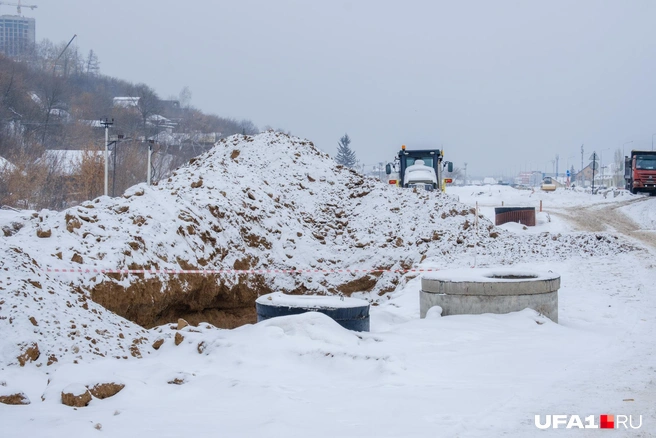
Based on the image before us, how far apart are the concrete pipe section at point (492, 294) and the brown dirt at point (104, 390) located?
551cm

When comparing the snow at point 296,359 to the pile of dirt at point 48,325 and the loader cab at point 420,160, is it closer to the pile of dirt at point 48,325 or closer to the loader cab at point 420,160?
the pile of dirt at point 48,325

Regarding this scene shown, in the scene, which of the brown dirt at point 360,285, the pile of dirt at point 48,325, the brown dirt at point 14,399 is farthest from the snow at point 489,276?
the brown dirt at point 360,285

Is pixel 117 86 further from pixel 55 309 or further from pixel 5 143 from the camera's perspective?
pixel 55 309

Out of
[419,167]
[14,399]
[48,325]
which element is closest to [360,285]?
[419,167]

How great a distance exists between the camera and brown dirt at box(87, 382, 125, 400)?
6285 millimetres

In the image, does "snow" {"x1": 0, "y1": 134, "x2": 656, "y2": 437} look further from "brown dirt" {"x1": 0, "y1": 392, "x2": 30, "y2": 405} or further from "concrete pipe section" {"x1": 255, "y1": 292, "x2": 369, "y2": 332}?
"concrete pipe section" {"x1": 255, "y1": 292, "x2": 369, "y2": 332}

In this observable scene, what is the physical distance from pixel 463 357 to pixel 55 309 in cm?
488

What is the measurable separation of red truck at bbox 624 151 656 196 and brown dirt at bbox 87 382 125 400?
132 ft

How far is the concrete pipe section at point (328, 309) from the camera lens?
9.69 m

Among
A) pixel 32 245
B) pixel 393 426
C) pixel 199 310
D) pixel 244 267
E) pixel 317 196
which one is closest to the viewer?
pixel 393 426

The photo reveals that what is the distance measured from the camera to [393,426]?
559cm

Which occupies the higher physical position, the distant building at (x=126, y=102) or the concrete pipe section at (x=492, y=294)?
the distant building at (x=126, y=102)

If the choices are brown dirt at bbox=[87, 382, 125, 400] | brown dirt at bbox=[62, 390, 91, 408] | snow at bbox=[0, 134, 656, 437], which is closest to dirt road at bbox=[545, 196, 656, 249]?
snow at bbox=[0, 134, 656, 437]

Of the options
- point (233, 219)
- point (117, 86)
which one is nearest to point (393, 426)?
point (233, 219)
